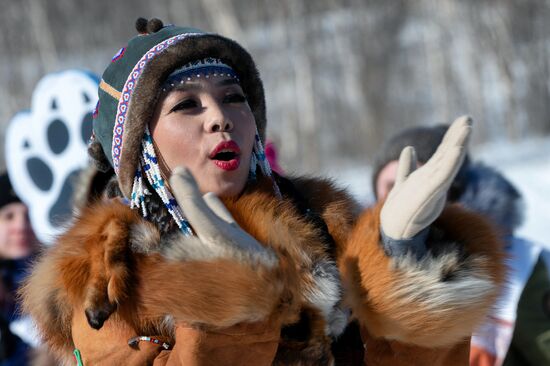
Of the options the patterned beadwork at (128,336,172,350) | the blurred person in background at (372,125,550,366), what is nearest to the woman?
the patterned beadwork at (128,336,172,350)

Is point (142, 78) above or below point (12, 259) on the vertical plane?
above

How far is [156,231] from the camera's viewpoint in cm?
139

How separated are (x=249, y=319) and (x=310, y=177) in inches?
23.5

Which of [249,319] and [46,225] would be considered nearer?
[249,319]

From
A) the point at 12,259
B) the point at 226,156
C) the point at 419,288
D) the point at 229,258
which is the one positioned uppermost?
the point at 226,156

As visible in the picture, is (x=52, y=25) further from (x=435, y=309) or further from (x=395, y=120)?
(x=435, y=309)

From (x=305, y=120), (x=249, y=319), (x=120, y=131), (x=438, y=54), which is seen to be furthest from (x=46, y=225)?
(x=438, y=54)

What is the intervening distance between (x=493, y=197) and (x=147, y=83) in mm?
1806

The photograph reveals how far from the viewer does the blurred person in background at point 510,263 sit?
2.44 meters

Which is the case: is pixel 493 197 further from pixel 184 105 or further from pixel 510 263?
pixel 184 105

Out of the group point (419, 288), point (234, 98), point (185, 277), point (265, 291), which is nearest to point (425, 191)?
point (419, 288)

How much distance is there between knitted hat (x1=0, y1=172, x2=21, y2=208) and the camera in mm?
3479

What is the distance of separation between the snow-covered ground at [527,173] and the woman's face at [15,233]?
149 centimetres

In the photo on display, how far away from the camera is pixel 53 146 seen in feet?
12.1
